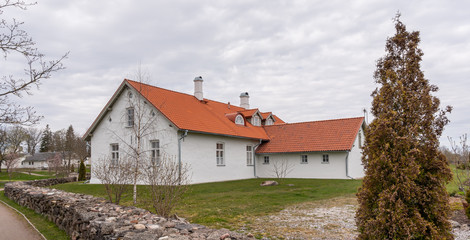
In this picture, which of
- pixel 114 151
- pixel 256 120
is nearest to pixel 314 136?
pixel 256 120

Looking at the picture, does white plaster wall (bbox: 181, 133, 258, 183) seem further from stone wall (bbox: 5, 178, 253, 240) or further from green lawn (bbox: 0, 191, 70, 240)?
stone wall (bbox: 5, 178, 253, 240)

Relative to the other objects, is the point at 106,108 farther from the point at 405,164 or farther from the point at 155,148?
the point at 405,164

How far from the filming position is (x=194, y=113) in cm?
2164

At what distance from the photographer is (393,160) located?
523 centimetres

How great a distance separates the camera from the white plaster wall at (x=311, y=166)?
2211 cm

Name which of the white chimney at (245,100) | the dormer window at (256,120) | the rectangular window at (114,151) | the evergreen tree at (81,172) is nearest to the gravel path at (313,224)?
the rectangular window at (114,151)

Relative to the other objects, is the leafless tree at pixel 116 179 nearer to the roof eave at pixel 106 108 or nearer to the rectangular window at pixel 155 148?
the rectangular window at pixel 155 148

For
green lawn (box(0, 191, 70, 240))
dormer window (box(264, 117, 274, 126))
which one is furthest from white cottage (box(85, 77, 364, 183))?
green lawn (box(0, 191, 70, 240))

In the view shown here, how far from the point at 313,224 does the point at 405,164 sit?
3.55 metres

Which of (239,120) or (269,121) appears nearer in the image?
(239,120)

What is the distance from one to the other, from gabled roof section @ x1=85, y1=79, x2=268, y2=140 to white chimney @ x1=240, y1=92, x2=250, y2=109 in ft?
17.7

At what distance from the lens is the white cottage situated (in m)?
19.5

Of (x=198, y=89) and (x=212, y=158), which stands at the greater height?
(x=198, y=89)

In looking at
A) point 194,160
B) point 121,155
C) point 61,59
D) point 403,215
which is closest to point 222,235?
point 403,215
